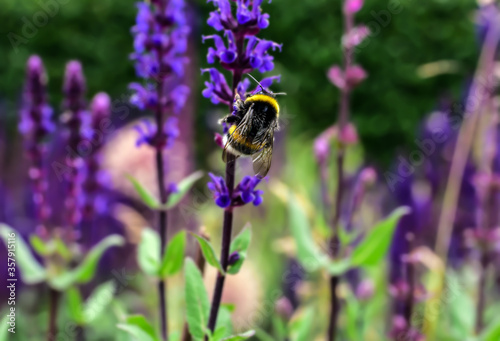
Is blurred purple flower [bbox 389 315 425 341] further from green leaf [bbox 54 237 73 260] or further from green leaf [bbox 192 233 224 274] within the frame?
green leaf [bbox 54 237 73 260]

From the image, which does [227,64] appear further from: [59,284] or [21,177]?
[21,177]

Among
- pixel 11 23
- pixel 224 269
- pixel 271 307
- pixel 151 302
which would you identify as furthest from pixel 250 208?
pixel 11 23

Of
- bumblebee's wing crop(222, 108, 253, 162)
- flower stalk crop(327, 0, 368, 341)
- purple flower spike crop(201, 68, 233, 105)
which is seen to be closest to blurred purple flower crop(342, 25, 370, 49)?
flower stalk crop(327, 0, 368, 341)

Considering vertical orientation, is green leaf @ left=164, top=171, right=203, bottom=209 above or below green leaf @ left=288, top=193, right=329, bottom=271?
above

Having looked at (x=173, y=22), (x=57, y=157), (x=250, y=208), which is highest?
(x=173, y=22)

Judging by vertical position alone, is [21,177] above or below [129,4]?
below

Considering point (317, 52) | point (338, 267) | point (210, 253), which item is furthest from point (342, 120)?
point (317, 52)

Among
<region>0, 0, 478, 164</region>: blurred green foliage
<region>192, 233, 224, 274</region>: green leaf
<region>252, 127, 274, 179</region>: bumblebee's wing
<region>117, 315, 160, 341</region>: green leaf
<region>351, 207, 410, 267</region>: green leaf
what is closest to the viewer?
<region>192, 233, 224, 274</region>: green leaf
